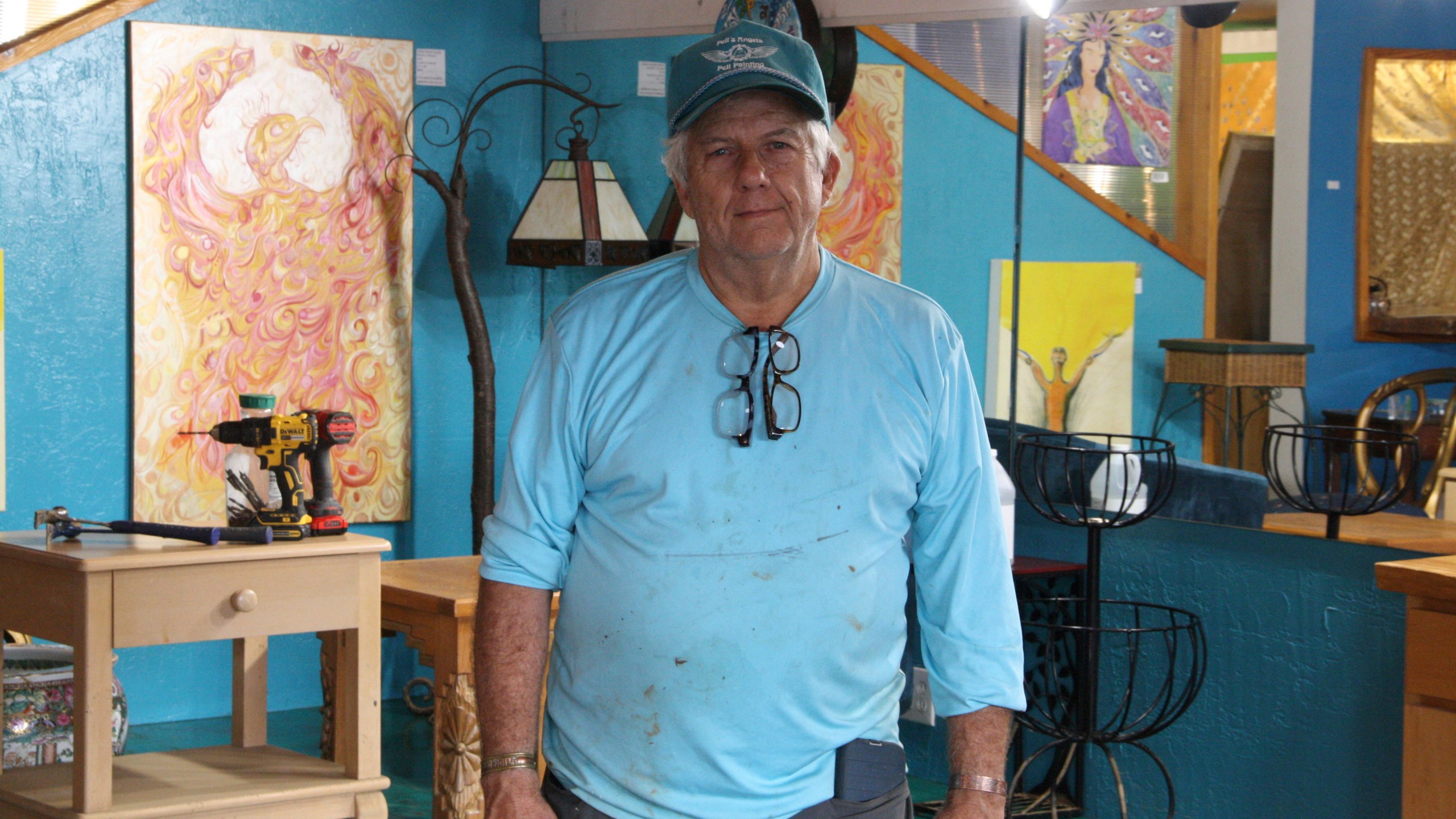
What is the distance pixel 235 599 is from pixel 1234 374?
2511 mm

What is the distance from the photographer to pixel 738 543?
1721 mm

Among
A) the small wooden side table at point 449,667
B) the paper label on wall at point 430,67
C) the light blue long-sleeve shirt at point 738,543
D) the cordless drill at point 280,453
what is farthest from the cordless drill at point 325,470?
the paper label on wall at point 430,67

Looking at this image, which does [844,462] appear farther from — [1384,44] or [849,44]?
[849,44]

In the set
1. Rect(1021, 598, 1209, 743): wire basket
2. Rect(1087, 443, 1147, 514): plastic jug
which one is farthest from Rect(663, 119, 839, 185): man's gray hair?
Rect(1087, 443, 1147, 514): plastic jug

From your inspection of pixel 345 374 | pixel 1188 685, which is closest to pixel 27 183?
pixel 345 374

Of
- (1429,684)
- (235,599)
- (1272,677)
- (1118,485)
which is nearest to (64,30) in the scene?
(235,599)

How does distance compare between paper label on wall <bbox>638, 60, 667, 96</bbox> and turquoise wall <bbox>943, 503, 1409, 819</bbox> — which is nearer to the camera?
turquoise wall <bbox>943, 503, 1409, 819</bbox>

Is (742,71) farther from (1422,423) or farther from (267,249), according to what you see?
(267,249)

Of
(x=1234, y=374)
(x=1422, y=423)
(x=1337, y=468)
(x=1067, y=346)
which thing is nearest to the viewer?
(x=1422, y=423)

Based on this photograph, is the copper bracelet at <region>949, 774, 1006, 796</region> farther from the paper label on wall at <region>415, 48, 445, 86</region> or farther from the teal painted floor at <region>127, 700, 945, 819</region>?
the paper label on wall at <region>415, 48, 445, 86</region>

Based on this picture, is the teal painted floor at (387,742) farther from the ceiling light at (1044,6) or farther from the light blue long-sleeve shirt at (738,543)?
the light blue long-sleeve shirt at (738,543)

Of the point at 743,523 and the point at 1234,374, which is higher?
the point at 1234,374

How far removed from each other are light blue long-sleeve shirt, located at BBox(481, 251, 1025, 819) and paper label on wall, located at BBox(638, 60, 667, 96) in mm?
3748

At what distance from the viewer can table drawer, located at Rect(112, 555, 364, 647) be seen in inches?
108
